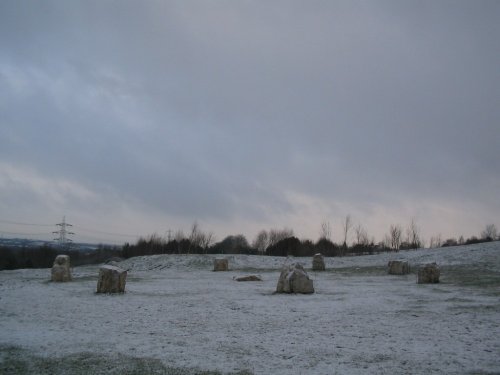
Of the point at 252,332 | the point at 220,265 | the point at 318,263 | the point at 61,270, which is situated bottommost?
the point at 252,332

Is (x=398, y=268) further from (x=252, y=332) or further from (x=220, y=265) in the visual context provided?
(x=252, y=332)

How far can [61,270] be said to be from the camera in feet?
79.0

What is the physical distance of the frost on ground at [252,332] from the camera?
24.7ft

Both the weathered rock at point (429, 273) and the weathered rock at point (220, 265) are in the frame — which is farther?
the weathered rock at point (220, 265)

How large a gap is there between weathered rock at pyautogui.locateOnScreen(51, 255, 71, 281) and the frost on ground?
5.99 metres

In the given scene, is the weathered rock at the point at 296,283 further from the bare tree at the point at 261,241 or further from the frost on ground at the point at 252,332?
the bare tree at the point at 261,241

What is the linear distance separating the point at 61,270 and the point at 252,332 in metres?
17.8

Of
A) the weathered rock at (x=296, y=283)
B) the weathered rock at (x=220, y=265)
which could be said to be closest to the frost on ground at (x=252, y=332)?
the weathered rock at (x=296, y=283)

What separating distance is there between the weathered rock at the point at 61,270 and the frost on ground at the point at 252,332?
236 inches

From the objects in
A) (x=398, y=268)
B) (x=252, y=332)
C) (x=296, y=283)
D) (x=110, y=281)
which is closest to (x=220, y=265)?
(x=398, y=268)

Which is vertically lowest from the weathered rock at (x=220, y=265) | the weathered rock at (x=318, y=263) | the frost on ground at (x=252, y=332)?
the frost on ground at (x=252, y=332)

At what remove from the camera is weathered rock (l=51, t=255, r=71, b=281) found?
2400 cm

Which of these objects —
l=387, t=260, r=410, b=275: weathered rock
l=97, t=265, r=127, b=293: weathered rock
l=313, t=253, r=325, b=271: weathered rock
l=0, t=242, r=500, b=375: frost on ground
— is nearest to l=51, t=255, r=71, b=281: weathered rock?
l=0, t=242, r=500, b=375: frost on ground

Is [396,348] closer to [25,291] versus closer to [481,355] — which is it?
[481,355]
